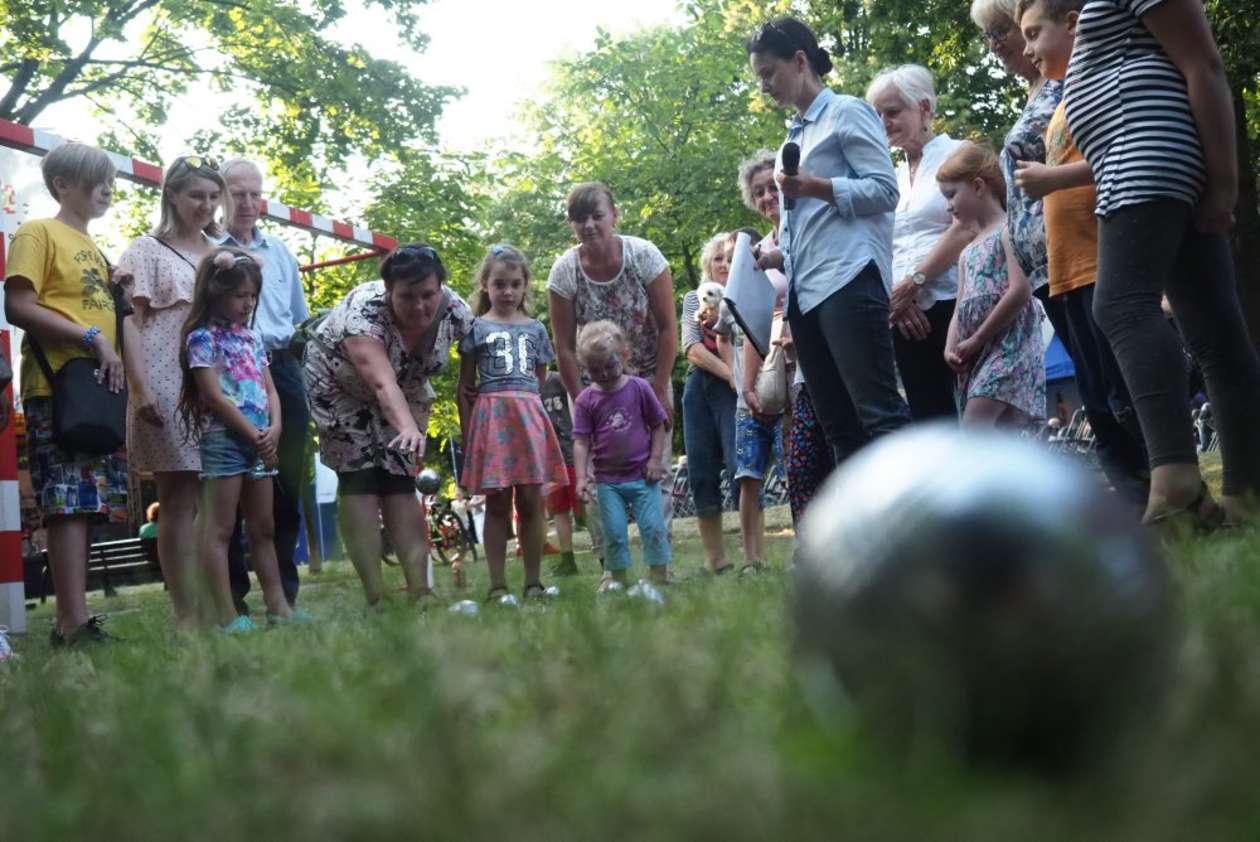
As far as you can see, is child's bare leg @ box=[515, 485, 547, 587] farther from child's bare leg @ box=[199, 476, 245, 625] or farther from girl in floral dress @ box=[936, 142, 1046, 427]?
girl in floral dress @ box=[936, 142, 1046, 427]

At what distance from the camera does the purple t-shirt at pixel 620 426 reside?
7809 mm

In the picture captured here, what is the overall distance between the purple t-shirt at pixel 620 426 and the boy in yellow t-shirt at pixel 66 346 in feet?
7.98

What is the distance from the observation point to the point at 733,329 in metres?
8.98

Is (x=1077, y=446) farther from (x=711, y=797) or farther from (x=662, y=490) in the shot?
(x=711, y=797)

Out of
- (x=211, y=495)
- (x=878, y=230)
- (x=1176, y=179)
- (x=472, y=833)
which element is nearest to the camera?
(x=472, y=833)

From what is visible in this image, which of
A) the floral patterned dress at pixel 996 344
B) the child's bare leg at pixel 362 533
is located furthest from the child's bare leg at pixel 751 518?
the child's bare leg at pixel 362 533

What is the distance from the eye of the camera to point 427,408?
7.47 m

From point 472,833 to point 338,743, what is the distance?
62 cm

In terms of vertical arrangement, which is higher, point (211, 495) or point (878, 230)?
point (878, 230)

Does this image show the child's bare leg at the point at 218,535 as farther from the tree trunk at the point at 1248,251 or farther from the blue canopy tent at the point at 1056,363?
the blue canopy tent at the point at 1056,363

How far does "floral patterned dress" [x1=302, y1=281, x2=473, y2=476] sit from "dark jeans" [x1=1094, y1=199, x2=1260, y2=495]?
11.7ft

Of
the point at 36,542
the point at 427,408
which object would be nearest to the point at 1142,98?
the point at 427,408

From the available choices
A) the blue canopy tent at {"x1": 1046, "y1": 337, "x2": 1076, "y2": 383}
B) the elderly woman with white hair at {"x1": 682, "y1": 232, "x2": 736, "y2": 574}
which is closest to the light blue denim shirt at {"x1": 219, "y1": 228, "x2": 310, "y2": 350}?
the elderly woman with white hair at {"x1": 682, "y1": 232, "x2": 736, "y2": 574}

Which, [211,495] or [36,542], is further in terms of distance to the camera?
[36,542]
